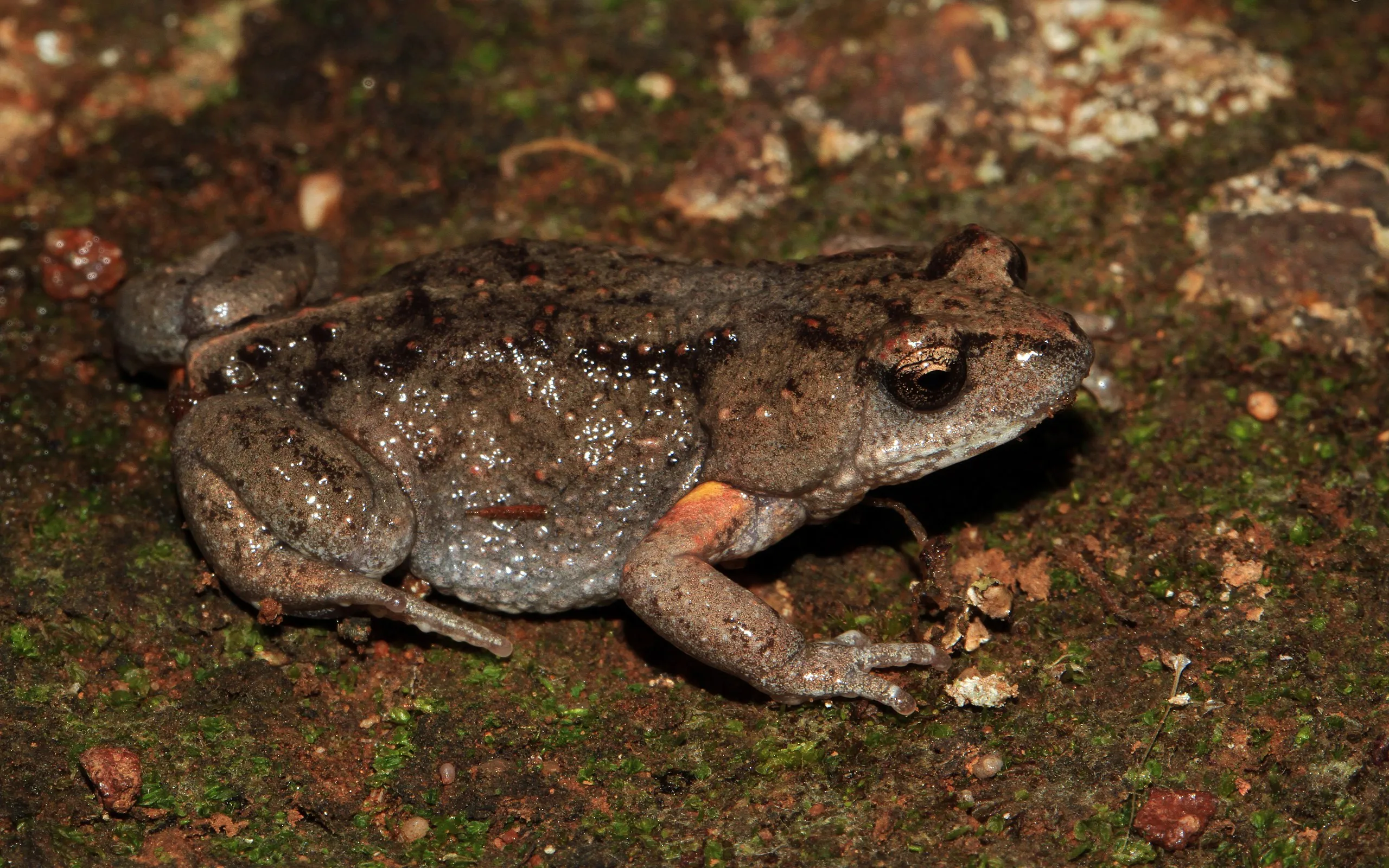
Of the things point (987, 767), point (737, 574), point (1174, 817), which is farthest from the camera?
point (737, 574)

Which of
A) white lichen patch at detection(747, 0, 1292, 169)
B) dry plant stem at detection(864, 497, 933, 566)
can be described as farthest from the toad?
white lichen patch at detection(747, 0, 1292, 169)

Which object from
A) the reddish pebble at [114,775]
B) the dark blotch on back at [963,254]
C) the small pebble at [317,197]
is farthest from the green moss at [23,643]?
the dark blotch on back at [963,254]

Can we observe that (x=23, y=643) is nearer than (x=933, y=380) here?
No

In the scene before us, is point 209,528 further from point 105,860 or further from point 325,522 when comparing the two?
point 105,860

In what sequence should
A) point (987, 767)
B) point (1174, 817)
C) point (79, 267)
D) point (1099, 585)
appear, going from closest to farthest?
point (1174, 817) < point (987, 767) < point (1099, 585) < point (79, 267)

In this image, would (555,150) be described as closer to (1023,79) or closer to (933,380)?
(1023,79)

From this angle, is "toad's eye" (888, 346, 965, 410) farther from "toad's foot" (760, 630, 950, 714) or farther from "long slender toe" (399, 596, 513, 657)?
"long slender toe" (399, 596, 513, 657)

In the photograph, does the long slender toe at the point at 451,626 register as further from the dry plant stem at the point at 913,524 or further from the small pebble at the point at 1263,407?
the small pebble at the point at 1263,407

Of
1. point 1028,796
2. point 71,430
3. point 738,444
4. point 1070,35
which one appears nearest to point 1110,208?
point 1070,35

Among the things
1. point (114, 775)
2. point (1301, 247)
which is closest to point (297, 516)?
point (114, 775)
